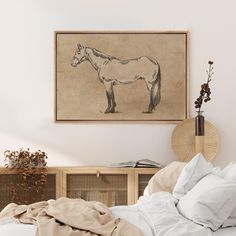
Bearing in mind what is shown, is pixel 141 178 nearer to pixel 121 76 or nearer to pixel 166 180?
pixel 166 180

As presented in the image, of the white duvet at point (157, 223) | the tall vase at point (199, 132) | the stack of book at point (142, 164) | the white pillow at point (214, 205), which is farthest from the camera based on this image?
the stack of book at point (142, 164)

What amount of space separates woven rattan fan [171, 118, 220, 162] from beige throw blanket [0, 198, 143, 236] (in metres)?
1.89

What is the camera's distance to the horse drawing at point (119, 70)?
531 cm

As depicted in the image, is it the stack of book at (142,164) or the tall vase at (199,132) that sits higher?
the tall vase at (199,132)

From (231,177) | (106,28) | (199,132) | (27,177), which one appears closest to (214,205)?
(231,177)

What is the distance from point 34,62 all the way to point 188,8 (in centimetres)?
163

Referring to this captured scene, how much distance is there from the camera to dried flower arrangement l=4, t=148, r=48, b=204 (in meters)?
4.90

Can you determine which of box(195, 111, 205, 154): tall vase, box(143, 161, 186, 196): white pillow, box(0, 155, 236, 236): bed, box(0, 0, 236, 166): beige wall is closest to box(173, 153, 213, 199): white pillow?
box(0, 155, 236, 236): bed

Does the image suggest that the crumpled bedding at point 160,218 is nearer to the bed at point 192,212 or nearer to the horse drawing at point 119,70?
the bed at point 192,212

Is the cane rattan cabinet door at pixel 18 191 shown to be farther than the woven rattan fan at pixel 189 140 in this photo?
No

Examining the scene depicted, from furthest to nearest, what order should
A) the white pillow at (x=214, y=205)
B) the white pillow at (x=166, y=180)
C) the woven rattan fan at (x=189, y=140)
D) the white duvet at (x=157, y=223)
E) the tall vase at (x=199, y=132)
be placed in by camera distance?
the woven rattan fan at (x=189, y=140) → the tall vase at (x=199, y=132) → the white pillow at (x=166, y=180) → the white pillow at (x=214, y=205) → the white duvet at (x=157, y=223)

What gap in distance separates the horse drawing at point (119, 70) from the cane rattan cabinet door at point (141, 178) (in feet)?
2.20

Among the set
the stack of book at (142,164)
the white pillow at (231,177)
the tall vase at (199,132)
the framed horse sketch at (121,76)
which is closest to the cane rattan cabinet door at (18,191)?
the stack of book at (142,164)

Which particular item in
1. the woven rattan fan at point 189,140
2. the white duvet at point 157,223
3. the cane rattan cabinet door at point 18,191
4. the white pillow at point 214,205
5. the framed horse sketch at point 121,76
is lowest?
the cane rattan cabinet door at point 18,191
